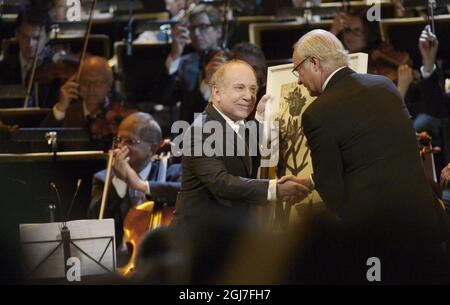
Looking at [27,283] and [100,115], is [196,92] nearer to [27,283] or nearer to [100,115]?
[100,115]

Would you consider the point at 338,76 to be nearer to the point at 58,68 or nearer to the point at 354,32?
the point at 354,32

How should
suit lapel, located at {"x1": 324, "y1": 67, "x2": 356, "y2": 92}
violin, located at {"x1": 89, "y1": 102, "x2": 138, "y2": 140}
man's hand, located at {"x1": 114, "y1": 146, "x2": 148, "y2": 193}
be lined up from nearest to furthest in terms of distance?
suit lapel, located at {"x1": 324, "y1": 67, "x2": 356, "y2": 92}, man's hand, located at {"x1": 114, "y1": 146, "x2": 148, "y2": 193}, violin, located at {"x1": 89, "y1": 102, "x2": 138, "y2": 140}

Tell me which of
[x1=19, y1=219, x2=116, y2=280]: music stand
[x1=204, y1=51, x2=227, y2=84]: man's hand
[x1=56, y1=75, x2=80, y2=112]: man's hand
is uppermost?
[x1=204, y1=51, x2=227, y2=84]: man's hand

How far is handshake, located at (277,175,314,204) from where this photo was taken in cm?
368

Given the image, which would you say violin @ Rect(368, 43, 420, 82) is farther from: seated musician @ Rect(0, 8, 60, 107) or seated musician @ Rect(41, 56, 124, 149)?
seated musician @ Rect(0, 8, 60, 107)

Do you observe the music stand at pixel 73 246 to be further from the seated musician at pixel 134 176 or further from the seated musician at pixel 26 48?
the seated musician at pixel 26 48

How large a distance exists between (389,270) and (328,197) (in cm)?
41

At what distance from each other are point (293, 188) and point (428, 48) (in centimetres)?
242

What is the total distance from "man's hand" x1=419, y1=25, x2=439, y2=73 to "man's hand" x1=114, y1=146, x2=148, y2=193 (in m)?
1.88

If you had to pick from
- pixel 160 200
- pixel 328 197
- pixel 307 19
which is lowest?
pixel 328 197

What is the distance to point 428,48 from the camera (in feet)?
19.0

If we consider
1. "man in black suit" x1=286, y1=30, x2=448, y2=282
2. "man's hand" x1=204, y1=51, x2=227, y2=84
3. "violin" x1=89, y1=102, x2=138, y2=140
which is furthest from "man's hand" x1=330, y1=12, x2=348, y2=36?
"man in black suit" x1=286, y1=30, x2=448, y2=282

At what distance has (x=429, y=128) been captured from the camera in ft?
18.6
